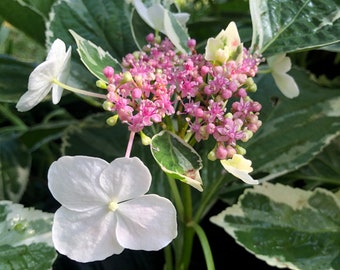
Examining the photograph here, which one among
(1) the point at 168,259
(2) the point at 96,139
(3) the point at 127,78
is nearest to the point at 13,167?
(2) the point at 96,139

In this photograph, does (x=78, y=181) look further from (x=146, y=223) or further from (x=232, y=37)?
(x=232, y=37)

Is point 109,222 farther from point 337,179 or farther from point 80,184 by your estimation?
point 337,179

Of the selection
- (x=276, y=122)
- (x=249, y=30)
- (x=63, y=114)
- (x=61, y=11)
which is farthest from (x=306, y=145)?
(x=63, y=114)

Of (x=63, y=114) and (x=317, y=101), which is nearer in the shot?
(x=317, y=101)

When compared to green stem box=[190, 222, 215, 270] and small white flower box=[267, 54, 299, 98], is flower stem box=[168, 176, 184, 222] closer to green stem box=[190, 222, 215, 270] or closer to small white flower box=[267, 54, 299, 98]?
green stem box=[190, 222, 215, 270]

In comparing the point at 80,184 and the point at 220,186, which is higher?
the point at 80,184
